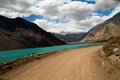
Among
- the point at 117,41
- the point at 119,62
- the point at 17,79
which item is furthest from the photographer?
the point at 117,41

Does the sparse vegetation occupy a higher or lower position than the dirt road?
higher

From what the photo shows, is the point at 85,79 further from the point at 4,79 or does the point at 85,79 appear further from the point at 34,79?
the point at 4,79

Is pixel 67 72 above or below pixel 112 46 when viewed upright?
below

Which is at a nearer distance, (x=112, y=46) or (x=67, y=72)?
(x=67, y=72)

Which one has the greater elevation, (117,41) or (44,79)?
(117,41)

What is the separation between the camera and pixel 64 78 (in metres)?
13.5

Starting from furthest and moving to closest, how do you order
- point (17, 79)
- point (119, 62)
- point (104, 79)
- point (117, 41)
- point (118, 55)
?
point (117, 41) → point (118, 55) → point (119, 62) → point (17, 79) → point (104, 79)

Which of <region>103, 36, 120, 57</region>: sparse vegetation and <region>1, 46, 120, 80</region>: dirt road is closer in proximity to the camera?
<region>1, 46, 120, 80</region>: dirt road

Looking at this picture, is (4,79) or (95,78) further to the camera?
(4,79)

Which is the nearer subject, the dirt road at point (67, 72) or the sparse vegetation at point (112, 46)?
the dirt road at point (67, 72)

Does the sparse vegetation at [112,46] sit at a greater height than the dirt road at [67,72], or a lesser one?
greater

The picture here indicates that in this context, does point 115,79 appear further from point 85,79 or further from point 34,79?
point 34,79

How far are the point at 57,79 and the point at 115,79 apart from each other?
415cm

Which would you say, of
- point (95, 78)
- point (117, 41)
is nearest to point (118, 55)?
point (117, 41)
